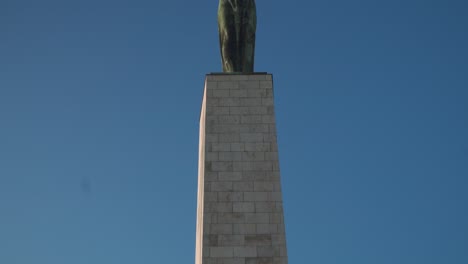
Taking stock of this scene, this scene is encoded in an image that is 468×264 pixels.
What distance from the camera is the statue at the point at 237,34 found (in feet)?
53.6

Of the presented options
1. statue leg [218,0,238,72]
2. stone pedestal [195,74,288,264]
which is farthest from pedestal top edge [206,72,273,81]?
statue leg [218,0,238,72]

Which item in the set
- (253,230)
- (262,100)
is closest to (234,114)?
(262,100)

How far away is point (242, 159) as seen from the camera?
14.2 m

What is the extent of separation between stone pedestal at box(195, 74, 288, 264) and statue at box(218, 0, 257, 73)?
1121mm

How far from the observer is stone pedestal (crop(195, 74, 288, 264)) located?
1327 centimetres

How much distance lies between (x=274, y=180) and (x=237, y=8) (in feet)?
18.2

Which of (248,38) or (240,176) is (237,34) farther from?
(240,176)

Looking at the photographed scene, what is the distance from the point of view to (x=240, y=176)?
46.0 feet

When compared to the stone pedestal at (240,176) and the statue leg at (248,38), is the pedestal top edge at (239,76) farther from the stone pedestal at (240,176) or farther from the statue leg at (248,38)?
the statue leg at (248,38)

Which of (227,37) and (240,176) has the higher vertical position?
(227,37)

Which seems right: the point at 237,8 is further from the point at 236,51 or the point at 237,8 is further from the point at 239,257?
the point at 239,257

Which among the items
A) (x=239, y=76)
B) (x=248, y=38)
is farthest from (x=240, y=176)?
(x=248, y=38)

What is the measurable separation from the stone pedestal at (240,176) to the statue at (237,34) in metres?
1.12

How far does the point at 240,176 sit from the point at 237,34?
15.3 ft
